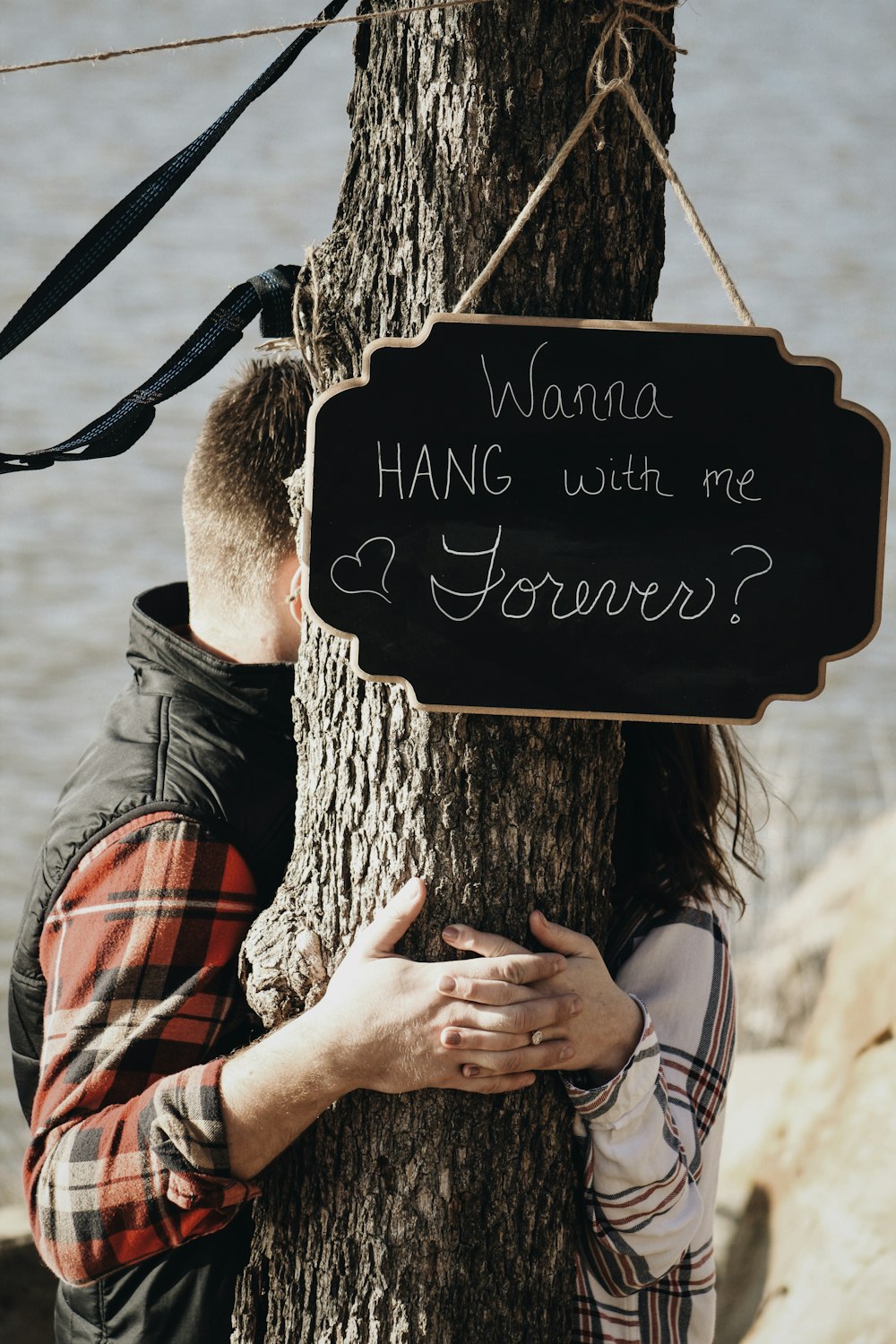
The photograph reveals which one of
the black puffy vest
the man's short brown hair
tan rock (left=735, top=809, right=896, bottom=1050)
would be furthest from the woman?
tan rock (left=735, top=809, right=896, bottom=1050)

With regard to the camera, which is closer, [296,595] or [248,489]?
[296,595]

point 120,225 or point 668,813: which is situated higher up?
point 120,225

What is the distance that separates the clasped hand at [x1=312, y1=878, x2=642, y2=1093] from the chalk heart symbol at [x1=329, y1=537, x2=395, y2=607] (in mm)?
276

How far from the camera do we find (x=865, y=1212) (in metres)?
2.78

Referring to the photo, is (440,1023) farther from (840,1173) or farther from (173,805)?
(840,1173)

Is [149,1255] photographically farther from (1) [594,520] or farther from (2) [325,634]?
(1) [594,520]

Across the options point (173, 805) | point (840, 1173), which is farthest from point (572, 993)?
point (840, 1173)

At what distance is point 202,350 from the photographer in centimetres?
138

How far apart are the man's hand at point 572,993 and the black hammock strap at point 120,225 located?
28.3 inches

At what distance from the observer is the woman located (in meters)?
1.25

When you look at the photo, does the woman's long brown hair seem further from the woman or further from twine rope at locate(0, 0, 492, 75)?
twine rope at locate(0, 0, 492, 75)

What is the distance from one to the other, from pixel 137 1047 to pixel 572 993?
1.48 feet

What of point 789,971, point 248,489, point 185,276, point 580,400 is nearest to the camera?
point 580,400

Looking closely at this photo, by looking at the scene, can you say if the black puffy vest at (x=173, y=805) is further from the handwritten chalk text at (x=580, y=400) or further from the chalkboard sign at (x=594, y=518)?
the handwritten chalk text at (x=580, y=400)
